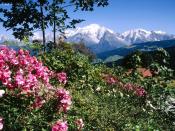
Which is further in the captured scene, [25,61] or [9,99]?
[25,61]

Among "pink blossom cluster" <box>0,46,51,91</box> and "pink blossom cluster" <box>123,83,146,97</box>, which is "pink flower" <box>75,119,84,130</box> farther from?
"pink blossom cluster" <box>123,83,146,97</box>

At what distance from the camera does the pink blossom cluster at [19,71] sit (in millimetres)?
6066

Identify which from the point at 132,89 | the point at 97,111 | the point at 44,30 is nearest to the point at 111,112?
the point at 97,111

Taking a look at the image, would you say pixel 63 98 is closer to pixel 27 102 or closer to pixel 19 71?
pixel 27 102

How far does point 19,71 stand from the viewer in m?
6.70

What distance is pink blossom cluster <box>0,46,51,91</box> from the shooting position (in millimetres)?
6066

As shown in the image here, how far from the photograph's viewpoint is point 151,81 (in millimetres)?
12906

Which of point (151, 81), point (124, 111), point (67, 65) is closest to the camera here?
point (124, 111)

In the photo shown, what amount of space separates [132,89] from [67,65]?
2138 mm

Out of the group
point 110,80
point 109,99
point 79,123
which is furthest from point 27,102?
point 110,80

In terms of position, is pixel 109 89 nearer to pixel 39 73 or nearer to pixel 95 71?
pixel 95 71

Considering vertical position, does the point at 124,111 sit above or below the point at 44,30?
below

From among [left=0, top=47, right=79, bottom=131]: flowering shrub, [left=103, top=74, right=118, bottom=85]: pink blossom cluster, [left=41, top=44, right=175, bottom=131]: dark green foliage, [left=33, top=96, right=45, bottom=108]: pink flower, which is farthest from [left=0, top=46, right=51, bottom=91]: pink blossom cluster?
[left=103, top=74, right=118, bottom=85]: pink blossom cluster

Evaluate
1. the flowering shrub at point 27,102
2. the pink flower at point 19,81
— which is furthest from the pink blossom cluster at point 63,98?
the pink flower at point 19,81
